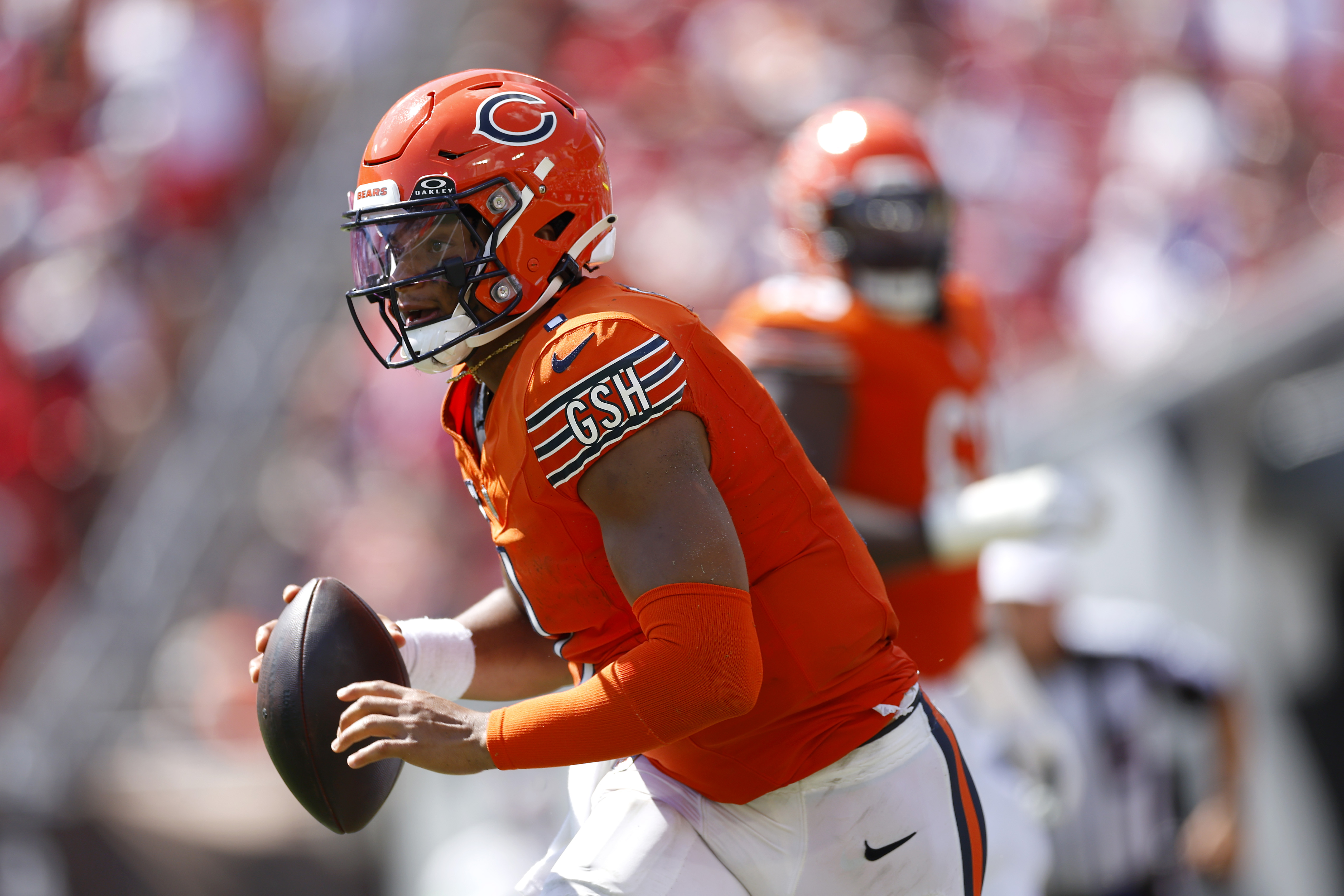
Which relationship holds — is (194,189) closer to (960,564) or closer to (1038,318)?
(1038,318)

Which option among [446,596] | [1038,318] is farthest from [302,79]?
[1038,318]

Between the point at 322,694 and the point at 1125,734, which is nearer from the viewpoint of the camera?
the point at 322,694

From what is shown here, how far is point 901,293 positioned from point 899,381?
277 mm

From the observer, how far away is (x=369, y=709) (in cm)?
196

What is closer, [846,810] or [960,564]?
[846,810]

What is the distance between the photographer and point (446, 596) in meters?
6.83

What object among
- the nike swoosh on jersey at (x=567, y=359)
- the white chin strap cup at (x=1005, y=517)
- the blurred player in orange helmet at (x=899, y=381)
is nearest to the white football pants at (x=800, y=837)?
the nike swoosh on jersey at (x=567, y=359)

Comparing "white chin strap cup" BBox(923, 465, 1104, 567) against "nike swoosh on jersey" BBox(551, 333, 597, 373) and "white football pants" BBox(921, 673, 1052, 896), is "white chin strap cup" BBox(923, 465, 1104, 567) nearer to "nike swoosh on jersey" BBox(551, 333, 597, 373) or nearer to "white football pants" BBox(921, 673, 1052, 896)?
"white football pants" BBox(921, 673, 1052, 896)

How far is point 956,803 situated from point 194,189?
7.37m

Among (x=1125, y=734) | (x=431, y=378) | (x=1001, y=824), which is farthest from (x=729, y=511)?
(x=431, y=378)

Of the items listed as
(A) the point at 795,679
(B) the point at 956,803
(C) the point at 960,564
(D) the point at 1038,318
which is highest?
(A) the point at 795,679

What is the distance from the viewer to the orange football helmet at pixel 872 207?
A: 372cm

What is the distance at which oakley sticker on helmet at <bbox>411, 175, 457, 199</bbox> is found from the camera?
7.18ft

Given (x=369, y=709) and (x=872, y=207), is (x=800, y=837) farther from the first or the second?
(x=872, y=207)
